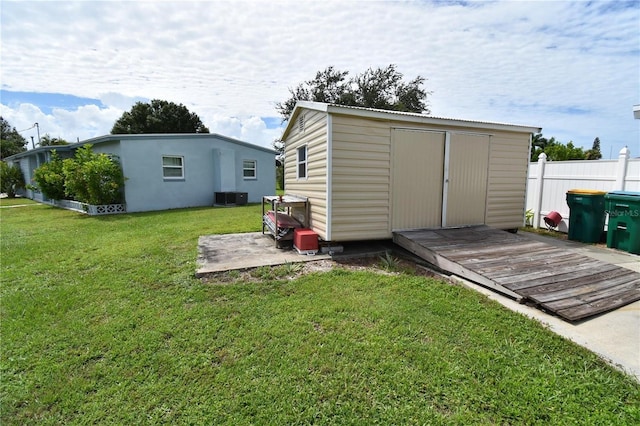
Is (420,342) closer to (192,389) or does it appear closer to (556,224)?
(192,389)

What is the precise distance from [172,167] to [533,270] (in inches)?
535

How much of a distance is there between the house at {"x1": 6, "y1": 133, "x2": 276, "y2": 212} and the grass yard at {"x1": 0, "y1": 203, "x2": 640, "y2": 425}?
899cm

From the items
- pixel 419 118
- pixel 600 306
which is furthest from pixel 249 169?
pixel 600 306

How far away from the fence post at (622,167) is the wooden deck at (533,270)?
126 inches

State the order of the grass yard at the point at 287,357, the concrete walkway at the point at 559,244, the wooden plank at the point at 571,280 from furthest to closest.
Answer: the wooden plank at the point at 571,280 → the concrete walkway at the point at 559,244 → the grass yard at the point at 287,357

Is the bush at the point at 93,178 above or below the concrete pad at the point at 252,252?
above

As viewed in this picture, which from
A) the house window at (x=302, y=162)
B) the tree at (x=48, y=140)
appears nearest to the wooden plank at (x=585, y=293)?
the house window at (x=302, y=162)

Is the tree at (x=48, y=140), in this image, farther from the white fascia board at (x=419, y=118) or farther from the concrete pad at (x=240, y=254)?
the white fascia board at (x=419, y=118)

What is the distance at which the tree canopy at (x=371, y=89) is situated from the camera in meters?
24.0

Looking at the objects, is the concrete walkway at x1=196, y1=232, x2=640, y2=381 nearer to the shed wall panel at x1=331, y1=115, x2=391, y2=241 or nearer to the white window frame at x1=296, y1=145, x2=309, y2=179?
the shed wall panel at x1=331, y1=115, x2=391, y2=241

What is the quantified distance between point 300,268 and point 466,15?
22.3 ft

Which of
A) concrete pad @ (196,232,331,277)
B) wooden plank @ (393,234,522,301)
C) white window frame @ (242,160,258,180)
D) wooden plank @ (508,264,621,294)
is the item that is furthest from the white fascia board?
white window frame @ (242,160,258,180)

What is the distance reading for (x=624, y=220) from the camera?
5633mm

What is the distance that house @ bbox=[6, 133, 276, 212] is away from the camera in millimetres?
12305
